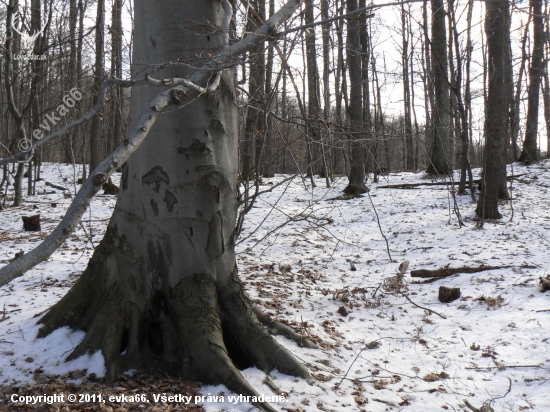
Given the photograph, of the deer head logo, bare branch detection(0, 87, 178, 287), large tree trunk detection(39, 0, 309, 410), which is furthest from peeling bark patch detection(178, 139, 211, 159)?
the deer head logo

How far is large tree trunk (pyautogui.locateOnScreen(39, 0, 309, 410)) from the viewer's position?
304 cm

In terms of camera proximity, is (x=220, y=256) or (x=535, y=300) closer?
(x=220, y=256)

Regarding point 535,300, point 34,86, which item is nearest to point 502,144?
point 535,300

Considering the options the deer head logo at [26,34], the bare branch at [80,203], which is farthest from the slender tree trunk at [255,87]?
the deer head logo at [26,34]

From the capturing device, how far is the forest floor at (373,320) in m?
2.91

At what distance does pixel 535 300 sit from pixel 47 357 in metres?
4.53

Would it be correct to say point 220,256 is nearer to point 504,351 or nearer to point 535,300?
point 504,351

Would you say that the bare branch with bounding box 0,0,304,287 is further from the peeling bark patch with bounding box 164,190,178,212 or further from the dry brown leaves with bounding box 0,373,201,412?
the dry brown leaves with bounding box 0,373,201,412

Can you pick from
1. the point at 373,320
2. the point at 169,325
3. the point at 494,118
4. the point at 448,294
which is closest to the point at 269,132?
the point at 373,320

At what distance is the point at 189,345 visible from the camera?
301 centimetres

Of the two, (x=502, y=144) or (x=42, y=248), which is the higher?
(x=502, y=144)

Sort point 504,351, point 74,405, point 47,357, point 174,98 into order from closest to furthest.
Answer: point 174,98, point 74,405, point 47,357, point 504,351

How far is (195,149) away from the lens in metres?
3.07

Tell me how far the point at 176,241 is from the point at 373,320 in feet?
7.73
